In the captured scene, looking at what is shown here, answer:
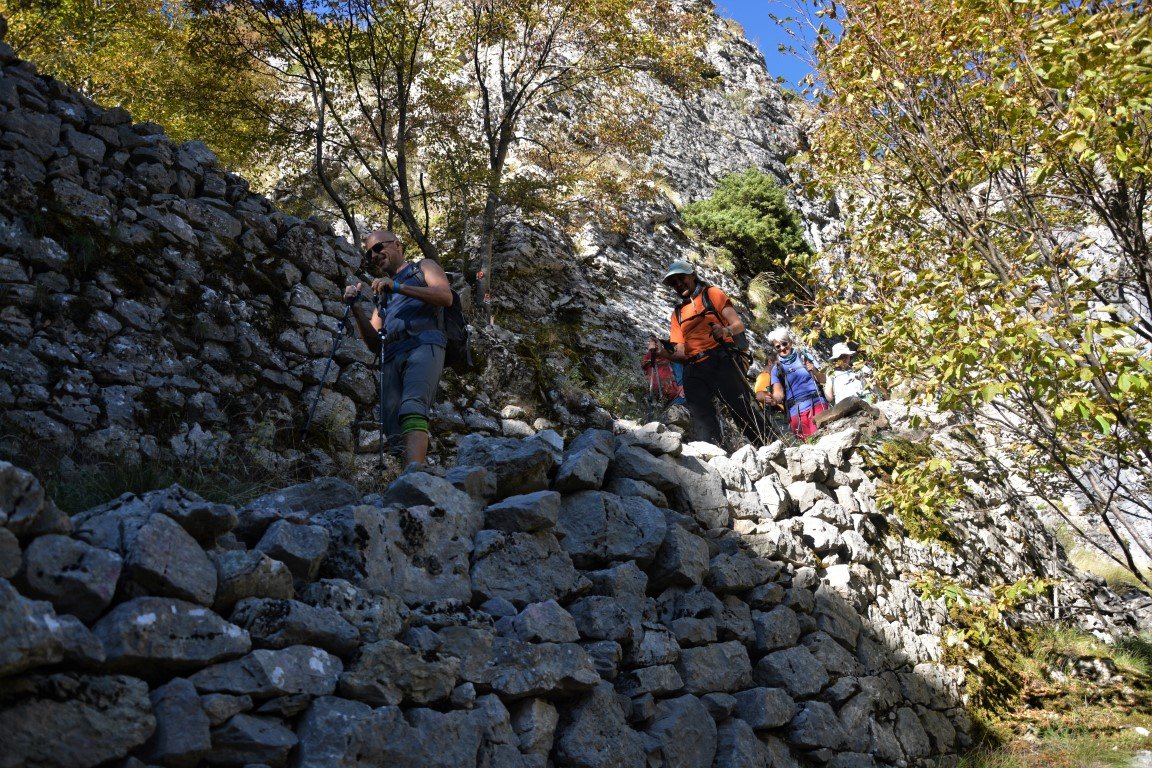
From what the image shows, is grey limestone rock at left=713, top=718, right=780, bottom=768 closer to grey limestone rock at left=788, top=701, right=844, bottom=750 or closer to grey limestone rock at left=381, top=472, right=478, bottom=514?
grey limestone rock at left=788, top=701, right=844, bottom=750

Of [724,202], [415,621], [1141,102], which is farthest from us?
[724,202]

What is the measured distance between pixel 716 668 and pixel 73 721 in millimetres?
3074

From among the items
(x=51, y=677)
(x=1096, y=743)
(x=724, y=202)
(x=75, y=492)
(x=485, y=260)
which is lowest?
(x=1096, y=743)

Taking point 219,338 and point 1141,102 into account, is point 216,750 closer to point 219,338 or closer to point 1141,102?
point 1141,102

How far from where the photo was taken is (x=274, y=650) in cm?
279

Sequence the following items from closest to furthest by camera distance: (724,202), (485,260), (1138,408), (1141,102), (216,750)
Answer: (216,750), (1141,102), (1138,408), (485,260), (724,202)

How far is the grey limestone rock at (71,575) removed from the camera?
2.38 metres

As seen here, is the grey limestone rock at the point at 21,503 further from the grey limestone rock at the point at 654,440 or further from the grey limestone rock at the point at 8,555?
the grey limestone rock at the point at 654,440

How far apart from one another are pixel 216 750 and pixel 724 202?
68.0 ft

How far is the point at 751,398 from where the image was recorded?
25.7ft

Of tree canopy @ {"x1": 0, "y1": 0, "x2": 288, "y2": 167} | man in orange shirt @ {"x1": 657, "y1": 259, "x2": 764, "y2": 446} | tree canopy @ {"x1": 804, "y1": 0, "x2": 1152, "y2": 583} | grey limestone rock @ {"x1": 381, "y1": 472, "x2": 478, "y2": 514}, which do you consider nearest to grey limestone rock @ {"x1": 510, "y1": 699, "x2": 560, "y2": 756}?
grey limestone rock @ {"x1": 381, "y1": 472, "x2": 478, "y2": 514}

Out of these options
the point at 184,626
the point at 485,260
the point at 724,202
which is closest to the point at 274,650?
the point at 184,626

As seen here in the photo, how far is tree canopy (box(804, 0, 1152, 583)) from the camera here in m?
4.58

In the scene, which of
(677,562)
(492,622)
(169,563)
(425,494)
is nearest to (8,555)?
(169,563)
